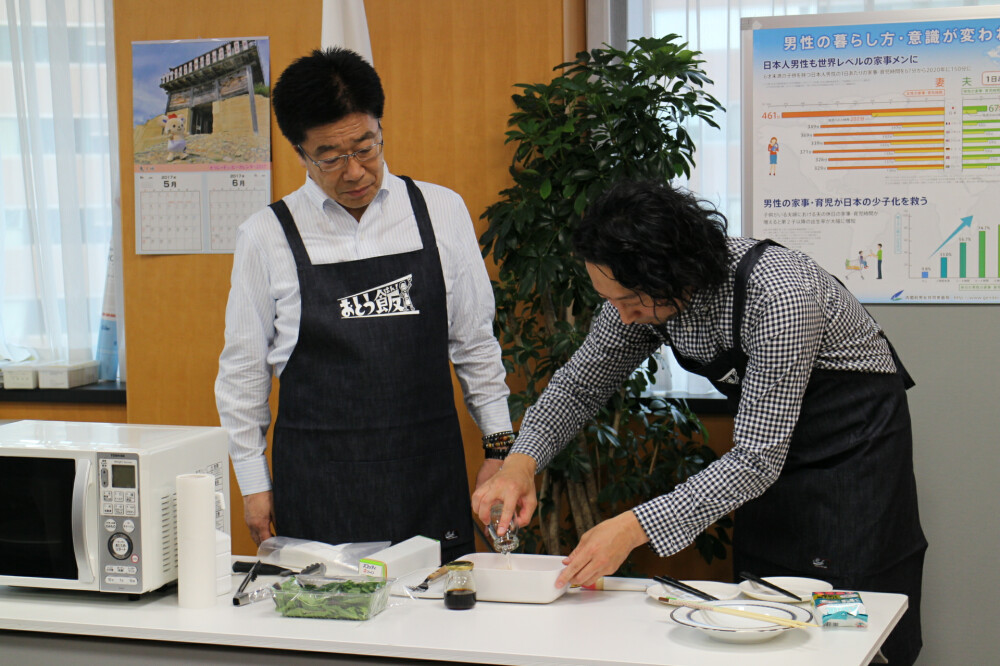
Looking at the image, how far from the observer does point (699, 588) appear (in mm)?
1770

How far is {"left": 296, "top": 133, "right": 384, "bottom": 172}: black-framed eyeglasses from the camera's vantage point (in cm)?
214

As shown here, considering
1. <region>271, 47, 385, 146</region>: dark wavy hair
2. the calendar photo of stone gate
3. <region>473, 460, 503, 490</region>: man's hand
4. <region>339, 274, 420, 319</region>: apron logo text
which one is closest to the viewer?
<region>271, 47, 385, 146</region>: dark wavy hair

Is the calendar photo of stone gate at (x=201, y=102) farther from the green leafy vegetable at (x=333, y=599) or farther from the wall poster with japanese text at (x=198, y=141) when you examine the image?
the green leafy vegetable at (x=333, y=599)

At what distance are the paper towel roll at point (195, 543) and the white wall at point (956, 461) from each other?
221cm

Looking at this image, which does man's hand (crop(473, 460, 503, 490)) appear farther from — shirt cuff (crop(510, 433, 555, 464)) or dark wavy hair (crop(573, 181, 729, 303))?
dark wavy hair (crop(573, 181, 729, 303))

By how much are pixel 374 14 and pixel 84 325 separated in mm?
1754

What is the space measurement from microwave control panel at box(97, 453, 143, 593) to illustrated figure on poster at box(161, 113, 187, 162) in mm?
1964

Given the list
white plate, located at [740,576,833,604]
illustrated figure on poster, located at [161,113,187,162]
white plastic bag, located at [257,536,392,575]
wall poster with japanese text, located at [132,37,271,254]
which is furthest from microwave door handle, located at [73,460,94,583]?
illustrated figure on poster, located at [161,113,187,162]

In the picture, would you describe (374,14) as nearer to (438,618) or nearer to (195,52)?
(195,52)

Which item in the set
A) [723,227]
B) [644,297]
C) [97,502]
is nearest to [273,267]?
[97,502]

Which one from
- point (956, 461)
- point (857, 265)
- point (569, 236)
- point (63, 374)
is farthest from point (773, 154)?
point (63, 374)

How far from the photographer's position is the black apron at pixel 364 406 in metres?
2.18

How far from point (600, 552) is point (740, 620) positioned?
0.91 feet

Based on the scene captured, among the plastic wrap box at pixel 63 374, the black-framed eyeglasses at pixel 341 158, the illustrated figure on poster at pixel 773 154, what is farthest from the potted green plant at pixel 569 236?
the plastic wrap box at pixel 63 374
